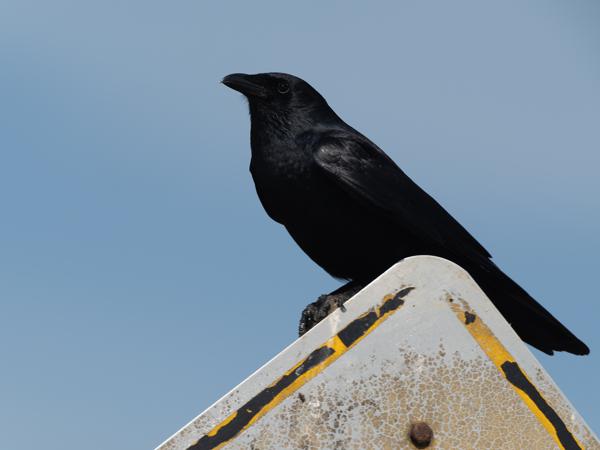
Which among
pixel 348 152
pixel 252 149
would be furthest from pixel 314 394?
pixel 252 149

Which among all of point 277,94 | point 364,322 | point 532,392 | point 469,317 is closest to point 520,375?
point 532,392

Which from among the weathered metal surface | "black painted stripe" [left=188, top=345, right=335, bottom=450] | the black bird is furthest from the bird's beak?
"black painted stripe" [left=188, top=345, right=335, bottom=450]

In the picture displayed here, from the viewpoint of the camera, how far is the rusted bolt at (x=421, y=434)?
2578 millimetres

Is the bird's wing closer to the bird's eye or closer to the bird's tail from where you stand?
the bird's tail

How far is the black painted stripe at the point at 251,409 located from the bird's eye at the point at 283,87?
3481 mm

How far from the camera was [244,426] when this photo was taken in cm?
252

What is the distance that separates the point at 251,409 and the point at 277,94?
11.8 feet

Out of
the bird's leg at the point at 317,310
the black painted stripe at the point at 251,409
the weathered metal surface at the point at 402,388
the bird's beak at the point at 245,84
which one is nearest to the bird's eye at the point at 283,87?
the bird's beak at the point at 245,84

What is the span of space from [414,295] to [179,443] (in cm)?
83

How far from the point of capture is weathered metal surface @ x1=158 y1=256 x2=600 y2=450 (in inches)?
99.7

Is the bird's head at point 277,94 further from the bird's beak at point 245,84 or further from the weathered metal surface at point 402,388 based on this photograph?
the weathered metal surface at point 402,388

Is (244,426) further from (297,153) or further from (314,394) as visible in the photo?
(297,153)

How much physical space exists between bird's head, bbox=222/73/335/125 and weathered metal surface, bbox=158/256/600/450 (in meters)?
3.12

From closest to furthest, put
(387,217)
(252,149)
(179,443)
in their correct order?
(179,443) → (387,217) → (252,149)
